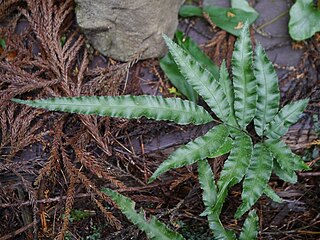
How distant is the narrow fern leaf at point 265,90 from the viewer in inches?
64.6

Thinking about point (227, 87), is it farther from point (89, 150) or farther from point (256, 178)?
point (89, 150)

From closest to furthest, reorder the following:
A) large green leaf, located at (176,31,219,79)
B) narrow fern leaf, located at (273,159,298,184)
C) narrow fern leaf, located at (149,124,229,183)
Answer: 1. narrow fern leaf, located at (149,124,229,183)
2. narrow fern leaf, located at (273,159,298,184)
3. large green leaf, located at (176,31,219,79)

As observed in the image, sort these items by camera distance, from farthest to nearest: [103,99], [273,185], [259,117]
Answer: [273,185], [259,117], [103,99]

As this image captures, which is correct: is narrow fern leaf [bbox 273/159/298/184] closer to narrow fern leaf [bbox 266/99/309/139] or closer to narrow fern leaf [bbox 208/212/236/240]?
narrow fern leaf [bbox 266/99/309/139]

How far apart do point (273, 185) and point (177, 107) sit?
525 millimetres

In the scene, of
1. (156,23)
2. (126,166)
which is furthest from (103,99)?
(156,23)

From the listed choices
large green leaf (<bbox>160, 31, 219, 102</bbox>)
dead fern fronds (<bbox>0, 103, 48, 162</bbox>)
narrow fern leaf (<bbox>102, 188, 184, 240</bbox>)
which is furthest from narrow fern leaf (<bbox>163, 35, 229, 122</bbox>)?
dead fern fronds (<bbox>0, 103, 48, 162</bbox>)

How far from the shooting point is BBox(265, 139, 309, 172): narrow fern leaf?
1564 mm

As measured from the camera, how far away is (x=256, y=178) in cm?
156

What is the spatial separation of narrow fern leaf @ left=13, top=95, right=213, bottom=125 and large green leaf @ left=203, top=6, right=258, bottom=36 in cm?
52

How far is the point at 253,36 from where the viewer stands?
1990mm

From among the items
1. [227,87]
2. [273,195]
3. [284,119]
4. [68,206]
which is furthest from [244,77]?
[68,206]

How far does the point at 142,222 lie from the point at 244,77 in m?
0.62

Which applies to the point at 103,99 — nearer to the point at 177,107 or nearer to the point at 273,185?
the point at 177,107
